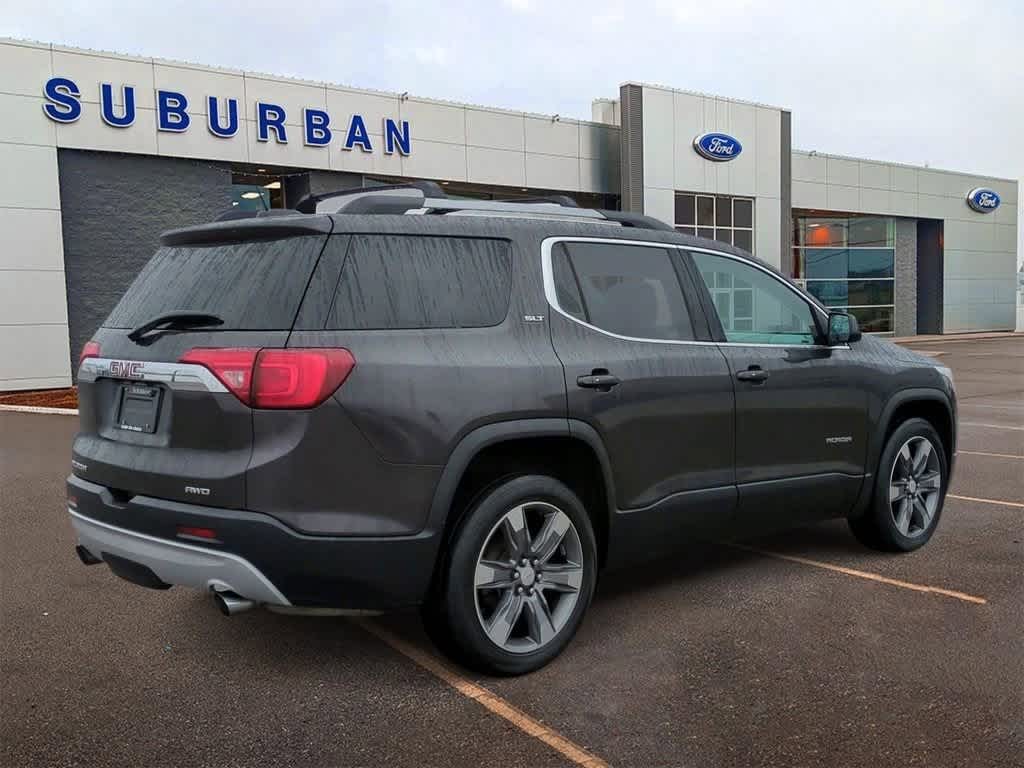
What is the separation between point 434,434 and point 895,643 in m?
2.17

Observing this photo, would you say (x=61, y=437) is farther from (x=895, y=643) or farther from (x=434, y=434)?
(x=895, y=643)

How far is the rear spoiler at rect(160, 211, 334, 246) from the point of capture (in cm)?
351

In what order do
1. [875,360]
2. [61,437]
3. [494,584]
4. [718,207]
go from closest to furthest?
[494,584]
[875,360]
[61,437]
[718,207]

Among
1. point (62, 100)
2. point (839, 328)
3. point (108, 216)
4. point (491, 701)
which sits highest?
point (62, 100)

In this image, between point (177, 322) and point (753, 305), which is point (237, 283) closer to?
point (177, 322)

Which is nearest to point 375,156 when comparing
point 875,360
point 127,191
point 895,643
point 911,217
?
point 127,191

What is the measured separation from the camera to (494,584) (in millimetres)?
3672

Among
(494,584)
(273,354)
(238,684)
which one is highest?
(273,354)

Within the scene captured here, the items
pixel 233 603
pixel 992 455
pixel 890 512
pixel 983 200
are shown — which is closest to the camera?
pixel 233 603

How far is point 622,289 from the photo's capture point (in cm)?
429

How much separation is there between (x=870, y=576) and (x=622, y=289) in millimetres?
2124

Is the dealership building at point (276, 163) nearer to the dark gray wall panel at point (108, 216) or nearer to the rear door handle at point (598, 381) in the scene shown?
the dark gray wall panel at point (108, 216)

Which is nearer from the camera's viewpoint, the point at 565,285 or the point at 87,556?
the point at 87,556

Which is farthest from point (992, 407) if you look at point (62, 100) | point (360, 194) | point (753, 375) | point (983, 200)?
point (983, 200)
